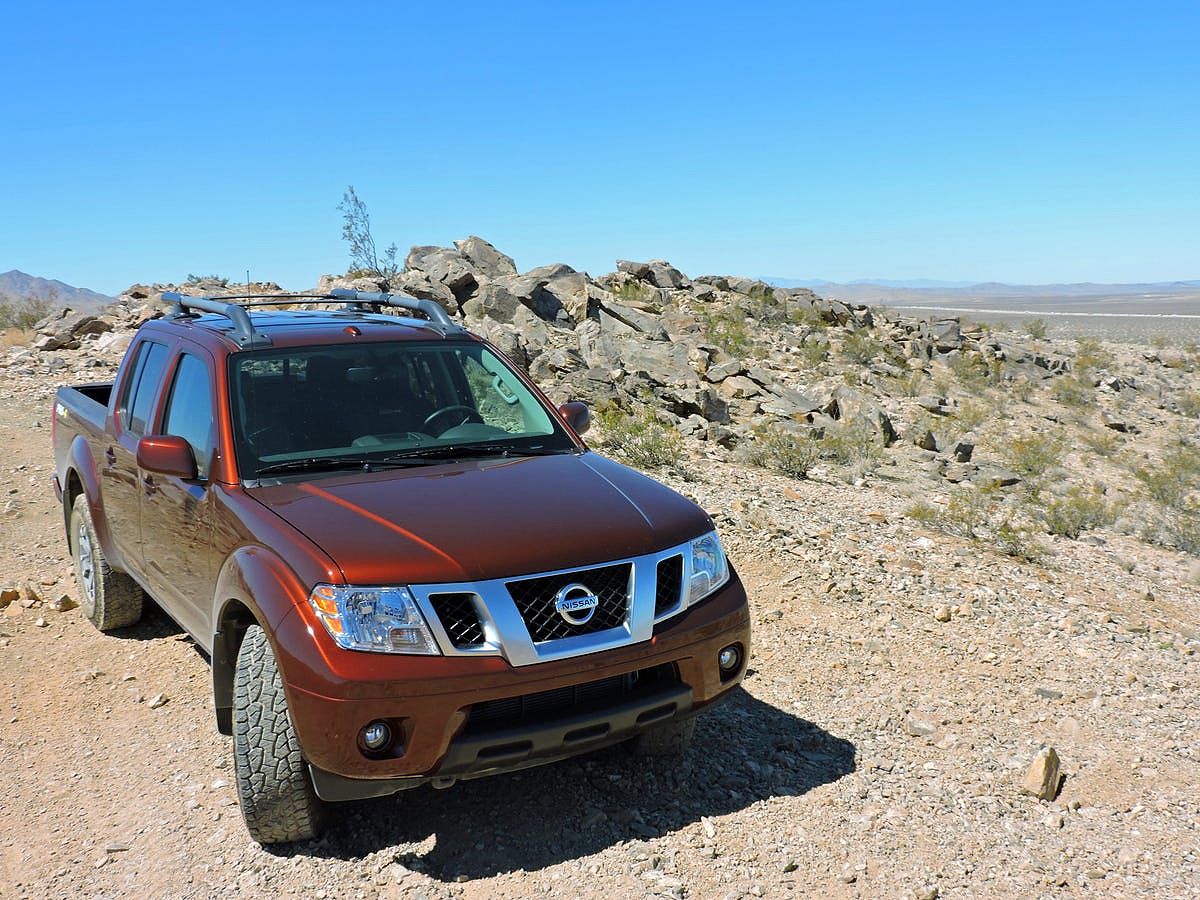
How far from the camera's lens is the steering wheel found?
4600 mm

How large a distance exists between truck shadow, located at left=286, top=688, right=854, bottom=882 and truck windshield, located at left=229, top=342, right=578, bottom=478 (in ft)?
4.44

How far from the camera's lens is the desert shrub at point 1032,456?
14.0 meters

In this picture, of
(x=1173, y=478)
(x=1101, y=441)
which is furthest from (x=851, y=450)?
(x=1101, y=441)

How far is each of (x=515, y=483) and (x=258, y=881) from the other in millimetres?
1654

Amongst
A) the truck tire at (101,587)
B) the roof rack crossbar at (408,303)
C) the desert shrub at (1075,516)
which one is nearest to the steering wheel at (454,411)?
the roof rack crossbar at (408,303)

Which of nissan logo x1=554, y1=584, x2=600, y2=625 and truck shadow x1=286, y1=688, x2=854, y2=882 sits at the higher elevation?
nissan logo x1=554, y1=584, x2=600, y2=625

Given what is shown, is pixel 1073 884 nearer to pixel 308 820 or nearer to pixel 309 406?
pixel 308 820

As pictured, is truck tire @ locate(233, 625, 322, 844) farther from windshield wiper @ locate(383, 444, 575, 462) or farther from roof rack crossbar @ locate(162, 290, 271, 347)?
roof rack crossbar @ locate(162, 290, 271, 347)

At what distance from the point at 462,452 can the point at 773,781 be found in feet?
6.15

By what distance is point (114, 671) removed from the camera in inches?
214

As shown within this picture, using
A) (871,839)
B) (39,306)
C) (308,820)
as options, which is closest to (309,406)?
(308,820)

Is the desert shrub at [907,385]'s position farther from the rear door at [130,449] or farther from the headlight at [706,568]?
the headlight at [706,568]

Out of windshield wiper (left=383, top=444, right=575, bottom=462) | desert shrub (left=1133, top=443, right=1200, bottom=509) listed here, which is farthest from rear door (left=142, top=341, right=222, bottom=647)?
desert shrub (left=1133, top=443, right=1200, bottom=509)

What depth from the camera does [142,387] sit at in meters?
5.24
